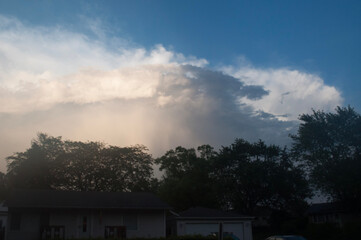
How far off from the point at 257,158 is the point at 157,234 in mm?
31953

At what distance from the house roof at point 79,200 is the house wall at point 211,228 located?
4710 mm

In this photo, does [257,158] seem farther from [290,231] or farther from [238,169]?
[290,231]

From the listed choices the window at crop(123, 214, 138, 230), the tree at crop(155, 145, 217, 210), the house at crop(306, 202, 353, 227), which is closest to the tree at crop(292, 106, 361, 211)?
the house at crop(306, 202, 353, 227)

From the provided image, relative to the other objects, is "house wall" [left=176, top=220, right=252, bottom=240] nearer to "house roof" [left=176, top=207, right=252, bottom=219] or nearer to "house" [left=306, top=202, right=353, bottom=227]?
"house roof" [left=176, top=207, right=252, bottom=219]

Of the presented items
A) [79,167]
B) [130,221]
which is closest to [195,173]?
[79,167]

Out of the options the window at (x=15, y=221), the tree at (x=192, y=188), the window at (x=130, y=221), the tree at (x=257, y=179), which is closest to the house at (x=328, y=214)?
the tree at (x=257, y=179)

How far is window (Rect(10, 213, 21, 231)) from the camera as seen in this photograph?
27.9 meters

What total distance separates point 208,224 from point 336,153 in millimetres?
20095

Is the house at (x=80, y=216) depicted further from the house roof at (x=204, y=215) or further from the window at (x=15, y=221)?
the house roof at (x=204, y=215)

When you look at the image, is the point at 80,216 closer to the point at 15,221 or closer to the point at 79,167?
the point at 15,221

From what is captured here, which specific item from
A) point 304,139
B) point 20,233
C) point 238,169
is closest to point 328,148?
point 304,139

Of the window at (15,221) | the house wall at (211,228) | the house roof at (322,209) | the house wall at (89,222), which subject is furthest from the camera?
the house roof at (322,209)

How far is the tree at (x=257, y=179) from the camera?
5559cm

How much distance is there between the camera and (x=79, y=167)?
5784 centimetres
